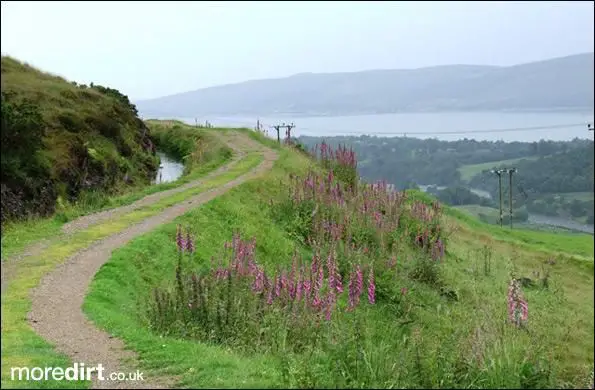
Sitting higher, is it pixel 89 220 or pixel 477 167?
pixel 89 220

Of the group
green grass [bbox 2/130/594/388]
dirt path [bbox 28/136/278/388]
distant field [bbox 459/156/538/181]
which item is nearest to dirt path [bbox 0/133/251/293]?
green grass [bbox 2/130/594/388]

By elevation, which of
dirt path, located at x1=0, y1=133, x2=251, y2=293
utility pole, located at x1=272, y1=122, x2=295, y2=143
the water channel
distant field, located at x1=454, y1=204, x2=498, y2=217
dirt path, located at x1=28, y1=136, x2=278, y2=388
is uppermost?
utility pole, located at x1=272, y1=122, x2=295, y2=143

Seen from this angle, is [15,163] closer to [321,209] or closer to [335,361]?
[321,209]

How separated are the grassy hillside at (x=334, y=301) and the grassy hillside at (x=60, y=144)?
5.62 meters

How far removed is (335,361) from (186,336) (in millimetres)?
2984

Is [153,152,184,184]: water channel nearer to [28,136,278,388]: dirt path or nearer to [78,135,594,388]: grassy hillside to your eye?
[78,135,594,388]: grassy hillside

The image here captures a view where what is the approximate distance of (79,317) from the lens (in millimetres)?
10750

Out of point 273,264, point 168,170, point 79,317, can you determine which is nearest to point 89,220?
point 273,264

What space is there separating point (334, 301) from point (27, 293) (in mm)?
5895

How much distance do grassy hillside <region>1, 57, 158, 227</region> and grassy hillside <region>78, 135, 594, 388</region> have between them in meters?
5.62

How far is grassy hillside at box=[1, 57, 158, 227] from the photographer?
21766mm

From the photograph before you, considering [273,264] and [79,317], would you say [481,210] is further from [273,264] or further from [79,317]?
[79,317]

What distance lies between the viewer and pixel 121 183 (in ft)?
102

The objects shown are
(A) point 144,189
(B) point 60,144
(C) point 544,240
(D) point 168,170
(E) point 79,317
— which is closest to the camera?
(E) point 79,317
